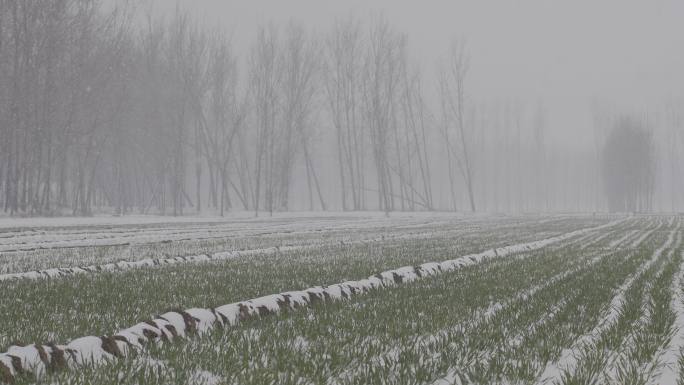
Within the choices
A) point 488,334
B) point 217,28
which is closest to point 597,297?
point 488,334

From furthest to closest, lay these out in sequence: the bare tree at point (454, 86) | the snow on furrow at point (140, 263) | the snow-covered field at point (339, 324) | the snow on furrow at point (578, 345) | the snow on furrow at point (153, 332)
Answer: the bare tree at point (454, 86) → the snow on furrow at point (140, 263) → the snow on furrow at point (578, 345) → the snow-covered field at point (339, 324) → the snow on furrow at point (153, 332)

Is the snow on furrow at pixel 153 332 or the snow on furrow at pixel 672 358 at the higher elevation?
the snow on furrow at pixel 153 332

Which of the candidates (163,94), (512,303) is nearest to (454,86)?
(163,94)

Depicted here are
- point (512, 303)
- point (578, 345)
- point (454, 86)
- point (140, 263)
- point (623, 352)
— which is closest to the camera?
point (623, 352)

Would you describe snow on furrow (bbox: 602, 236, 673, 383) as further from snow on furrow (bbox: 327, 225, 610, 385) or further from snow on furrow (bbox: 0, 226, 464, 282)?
snow on furrow (bbox: 0, 226, 464, 282)

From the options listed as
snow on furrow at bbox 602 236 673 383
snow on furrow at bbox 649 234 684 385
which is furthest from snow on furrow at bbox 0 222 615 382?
snow on furrow at bbox 649 234 684 385

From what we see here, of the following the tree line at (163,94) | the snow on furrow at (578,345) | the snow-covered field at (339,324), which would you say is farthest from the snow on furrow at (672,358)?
the tree line at (163,94)

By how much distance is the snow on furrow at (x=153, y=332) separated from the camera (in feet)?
9.12

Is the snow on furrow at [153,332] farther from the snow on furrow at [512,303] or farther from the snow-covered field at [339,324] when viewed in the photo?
the snow on furrow at [512,303]

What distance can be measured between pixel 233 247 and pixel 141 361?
895 cm

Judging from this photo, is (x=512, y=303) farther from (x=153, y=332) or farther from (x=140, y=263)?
(x=140, y=263)

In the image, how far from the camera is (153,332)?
11.5ft

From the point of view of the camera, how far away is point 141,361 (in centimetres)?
305

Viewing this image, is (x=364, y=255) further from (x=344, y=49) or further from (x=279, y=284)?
(x=344, y=49)
